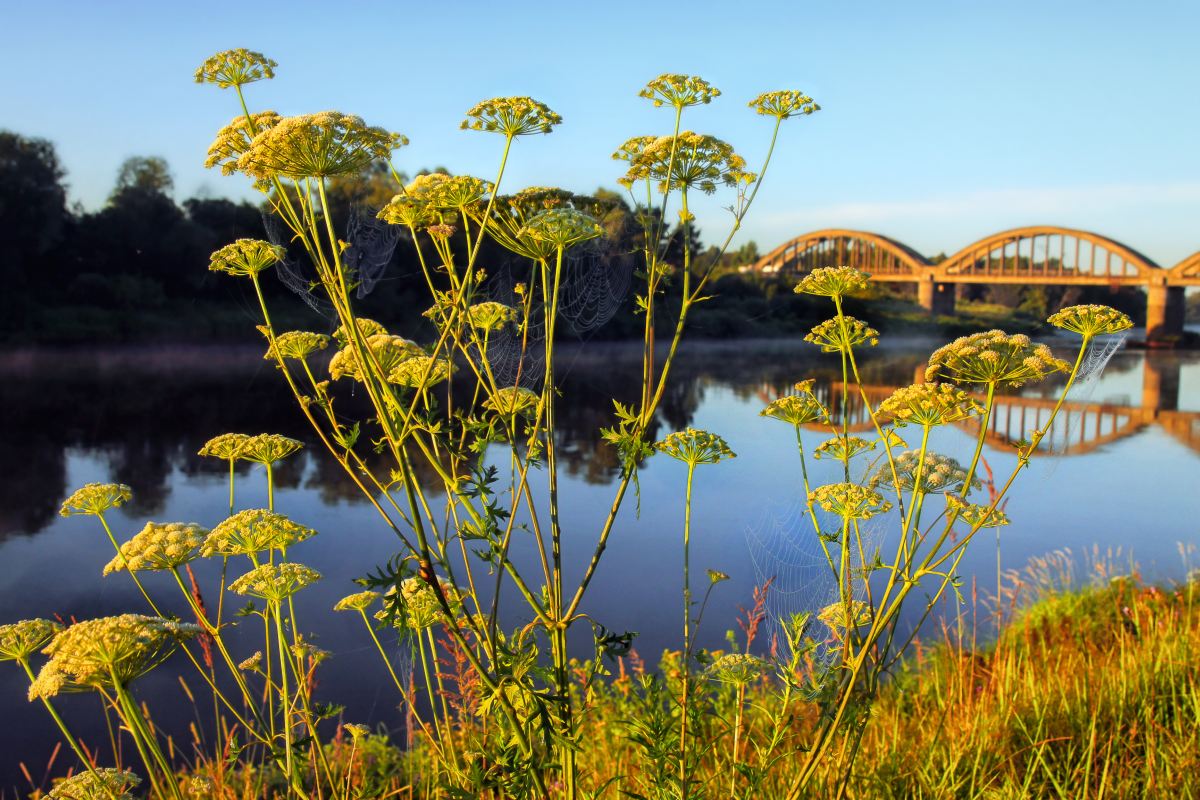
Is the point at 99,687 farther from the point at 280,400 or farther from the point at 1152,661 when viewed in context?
the point at 280,400

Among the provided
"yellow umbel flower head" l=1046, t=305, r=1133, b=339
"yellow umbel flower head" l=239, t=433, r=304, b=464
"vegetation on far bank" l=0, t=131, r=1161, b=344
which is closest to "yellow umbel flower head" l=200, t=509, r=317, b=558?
"yellow umbel flower head" l=239, t=433, r=304, b=464

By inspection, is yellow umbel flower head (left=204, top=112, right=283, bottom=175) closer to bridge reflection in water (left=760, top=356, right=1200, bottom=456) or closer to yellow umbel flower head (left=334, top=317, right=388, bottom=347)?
yellow umbel flower head (left=334, top=317, right=388, bottom=347)

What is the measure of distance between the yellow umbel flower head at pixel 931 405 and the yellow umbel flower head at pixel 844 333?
152 mm

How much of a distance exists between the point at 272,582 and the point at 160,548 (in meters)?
0.27

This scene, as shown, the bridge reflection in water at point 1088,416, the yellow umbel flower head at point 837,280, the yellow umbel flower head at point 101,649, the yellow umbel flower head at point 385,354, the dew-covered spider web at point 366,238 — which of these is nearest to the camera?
the yellow umbel flower head at point 101,649

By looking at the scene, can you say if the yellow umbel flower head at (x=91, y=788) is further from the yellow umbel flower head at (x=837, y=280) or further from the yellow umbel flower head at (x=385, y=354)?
the yellow umbel flower head at (x=837, y=280)

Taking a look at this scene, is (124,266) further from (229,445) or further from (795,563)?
(229,445)

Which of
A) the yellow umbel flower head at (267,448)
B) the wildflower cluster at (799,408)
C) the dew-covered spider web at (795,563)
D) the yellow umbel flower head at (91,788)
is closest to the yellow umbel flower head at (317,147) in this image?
the yellow umbel flower head at (267,448)

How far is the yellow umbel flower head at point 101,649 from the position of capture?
66.7 inches

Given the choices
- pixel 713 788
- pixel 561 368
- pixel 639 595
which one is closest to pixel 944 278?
pixel 561 368

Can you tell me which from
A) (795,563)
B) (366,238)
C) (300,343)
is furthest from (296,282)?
(795,563)

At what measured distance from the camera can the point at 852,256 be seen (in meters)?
74.9

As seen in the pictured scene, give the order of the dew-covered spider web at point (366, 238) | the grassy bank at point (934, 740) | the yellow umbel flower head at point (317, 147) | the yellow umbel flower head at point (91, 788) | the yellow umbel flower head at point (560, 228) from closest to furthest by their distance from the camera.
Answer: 1. the yellow umbel flower head at point (317, 147)
2. the yellow umbel flower head at point (560, 228)
3. the yellow umbel flower head at point (91, 788)
4. the grassy bank at point (934, 740)
5. the dew-covered spider web at point (366, 238)

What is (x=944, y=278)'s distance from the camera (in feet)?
204
